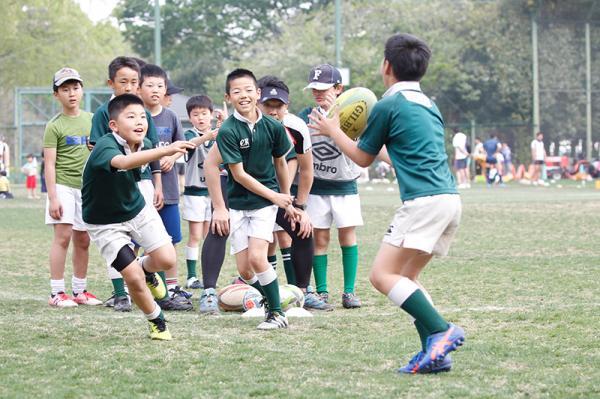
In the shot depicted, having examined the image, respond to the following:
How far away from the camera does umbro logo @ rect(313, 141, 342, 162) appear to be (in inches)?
340

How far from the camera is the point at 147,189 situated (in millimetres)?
8328

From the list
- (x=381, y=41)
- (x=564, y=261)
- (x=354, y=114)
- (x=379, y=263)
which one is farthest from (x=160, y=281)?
(x=381, y=41)

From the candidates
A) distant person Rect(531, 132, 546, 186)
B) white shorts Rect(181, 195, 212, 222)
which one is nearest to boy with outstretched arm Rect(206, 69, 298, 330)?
white shorts Rect(181, 195, 212, 222)

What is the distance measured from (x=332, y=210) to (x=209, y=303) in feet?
4.24

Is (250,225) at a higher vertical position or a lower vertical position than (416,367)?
higher

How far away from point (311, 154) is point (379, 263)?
227cm

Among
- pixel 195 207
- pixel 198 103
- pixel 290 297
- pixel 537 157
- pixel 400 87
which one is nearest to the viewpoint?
pixel 400 87

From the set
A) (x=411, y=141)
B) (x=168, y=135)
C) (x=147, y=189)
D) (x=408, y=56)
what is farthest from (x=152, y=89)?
(x=411, y=141)

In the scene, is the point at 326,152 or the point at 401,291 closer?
the point at 401,291

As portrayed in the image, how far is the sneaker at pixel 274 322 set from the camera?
720cm

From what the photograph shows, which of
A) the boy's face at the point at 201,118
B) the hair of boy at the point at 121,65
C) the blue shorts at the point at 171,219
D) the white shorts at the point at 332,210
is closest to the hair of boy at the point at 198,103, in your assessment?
the boy's face at the point at 201,118

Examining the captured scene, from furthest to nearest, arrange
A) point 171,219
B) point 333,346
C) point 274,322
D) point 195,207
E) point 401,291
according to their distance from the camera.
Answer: point 195,207, point 171,219, point 274,322, point 333,346, point 401,291

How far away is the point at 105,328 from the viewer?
23.8 ft

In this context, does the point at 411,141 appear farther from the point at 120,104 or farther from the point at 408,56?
the point at 120,104
